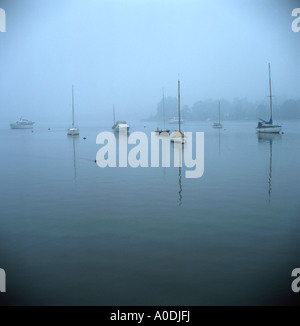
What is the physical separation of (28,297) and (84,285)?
43.3 inches

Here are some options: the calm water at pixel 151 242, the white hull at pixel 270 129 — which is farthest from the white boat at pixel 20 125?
the calm water at pixel 151 242

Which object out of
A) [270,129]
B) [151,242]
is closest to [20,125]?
[270,129]

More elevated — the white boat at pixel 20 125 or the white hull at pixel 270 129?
the white boat at pixel 20 125

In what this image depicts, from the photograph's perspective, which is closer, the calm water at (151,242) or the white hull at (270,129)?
the calm water at (151,242)

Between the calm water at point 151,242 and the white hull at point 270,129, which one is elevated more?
the white hull at point 270,129

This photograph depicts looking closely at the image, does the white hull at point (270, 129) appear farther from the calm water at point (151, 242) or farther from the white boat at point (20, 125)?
the white boat at point (20, 125)

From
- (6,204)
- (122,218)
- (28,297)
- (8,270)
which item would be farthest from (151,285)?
(6,204)

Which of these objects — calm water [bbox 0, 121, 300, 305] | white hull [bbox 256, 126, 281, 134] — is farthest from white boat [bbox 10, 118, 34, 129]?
calm water [bbox 0, 121, 300, 305]

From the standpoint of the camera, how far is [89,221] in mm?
12531

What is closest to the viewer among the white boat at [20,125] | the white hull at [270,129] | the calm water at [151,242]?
the calm water at [151,242]

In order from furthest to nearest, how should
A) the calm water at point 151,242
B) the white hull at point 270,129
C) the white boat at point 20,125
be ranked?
1. the white boat at point 20,125
2. the white hull at point 270,129
3. the calm water at point 151,242

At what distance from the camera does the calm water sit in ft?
24.9

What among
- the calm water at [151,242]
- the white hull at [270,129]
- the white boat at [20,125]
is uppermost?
the white boat at [20,125]

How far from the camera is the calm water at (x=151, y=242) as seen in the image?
24.9 ft
